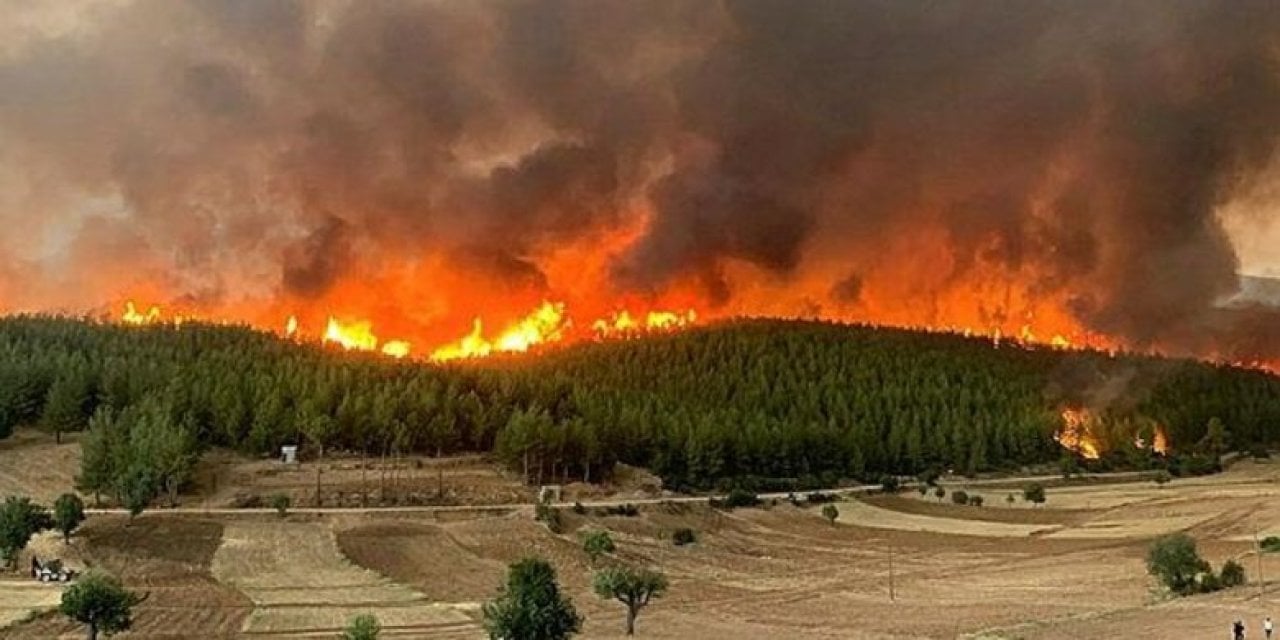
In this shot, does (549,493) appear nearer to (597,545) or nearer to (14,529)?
(597,545)

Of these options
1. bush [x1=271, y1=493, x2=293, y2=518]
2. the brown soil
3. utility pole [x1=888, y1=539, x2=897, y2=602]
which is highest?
bush [x1=271, y1=493, x2=293, y2=518]

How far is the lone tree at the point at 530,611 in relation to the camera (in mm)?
77812

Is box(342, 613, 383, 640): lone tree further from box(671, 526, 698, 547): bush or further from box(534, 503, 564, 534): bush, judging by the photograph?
box(671, 526, 698, 547): bush

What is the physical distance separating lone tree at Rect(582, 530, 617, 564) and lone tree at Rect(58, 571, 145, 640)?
5570cm

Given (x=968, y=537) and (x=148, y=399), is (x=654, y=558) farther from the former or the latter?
(x=148, y=399)

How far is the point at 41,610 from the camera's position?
89.6 meters

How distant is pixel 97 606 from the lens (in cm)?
8100

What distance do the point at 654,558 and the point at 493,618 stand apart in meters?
58.0

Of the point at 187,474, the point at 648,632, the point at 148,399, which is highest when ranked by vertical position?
the point at 148,399

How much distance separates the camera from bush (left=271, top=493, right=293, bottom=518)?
149 meters

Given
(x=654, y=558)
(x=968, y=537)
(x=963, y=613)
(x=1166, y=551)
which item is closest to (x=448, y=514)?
(x=654, y=558)

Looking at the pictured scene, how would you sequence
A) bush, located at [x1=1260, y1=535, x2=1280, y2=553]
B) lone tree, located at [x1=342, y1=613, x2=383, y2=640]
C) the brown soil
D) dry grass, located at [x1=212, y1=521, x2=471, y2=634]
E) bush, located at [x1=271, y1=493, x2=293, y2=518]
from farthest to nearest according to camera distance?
bush, located at [x1=271, y1=493, x2=293, y2=518], bush, located at [x1=1260, y1=535, x2=1280, y2=553], dry grass, located at [x1=212, y1=521, x2=471, y2=634], the brown soil, lone tree, located at [x1=342, y1=613, x2=383, y2=640]

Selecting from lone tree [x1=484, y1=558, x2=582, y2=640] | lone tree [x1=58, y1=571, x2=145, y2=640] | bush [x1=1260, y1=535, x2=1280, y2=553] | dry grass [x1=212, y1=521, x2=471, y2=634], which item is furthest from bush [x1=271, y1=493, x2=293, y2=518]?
bush [x1=1260, y1=535, x2=1280, y2=553]

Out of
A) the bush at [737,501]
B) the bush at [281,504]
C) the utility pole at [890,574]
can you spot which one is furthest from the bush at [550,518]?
the utility pole at [890,574]
